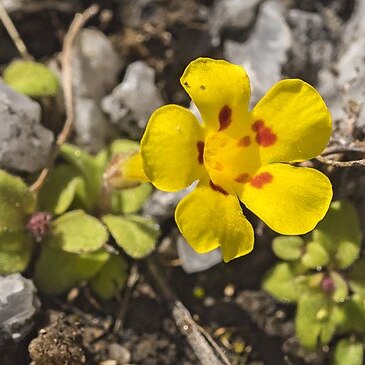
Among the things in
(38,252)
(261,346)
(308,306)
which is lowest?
(261,346)

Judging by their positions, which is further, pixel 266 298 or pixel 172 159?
Result: pixel 266 298

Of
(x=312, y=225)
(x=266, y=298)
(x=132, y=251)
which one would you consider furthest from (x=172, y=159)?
(x=266, y=298)

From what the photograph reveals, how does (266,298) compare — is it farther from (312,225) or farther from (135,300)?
(312,225)

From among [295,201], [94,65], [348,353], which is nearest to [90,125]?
[94,65]

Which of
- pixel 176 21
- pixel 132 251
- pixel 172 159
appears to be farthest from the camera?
pixel 176 21

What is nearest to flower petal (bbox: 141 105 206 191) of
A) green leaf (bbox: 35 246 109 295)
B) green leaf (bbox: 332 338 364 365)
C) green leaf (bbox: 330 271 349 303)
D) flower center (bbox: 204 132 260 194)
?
flower center (bbox: 204 132 260 194)

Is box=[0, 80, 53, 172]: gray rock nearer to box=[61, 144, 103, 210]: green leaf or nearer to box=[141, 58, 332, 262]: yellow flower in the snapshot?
box=[61, 144, 103, 210]: green leaf

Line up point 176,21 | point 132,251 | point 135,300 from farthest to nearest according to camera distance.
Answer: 1. point 176,21
2. point 135,300
3. point 132,251
